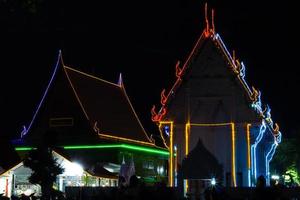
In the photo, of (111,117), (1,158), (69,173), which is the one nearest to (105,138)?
(111,117)

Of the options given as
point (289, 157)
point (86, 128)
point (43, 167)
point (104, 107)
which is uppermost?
point (104, 107)

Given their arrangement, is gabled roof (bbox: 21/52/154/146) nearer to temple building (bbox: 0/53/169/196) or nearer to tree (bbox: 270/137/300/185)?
temple building (bbox: 0/53/169/196)

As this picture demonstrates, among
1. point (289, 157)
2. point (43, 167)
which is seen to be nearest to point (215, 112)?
point (43, 167)

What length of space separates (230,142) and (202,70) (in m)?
4.61

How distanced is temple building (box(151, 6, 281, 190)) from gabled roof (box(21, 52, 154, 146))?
26.8ft

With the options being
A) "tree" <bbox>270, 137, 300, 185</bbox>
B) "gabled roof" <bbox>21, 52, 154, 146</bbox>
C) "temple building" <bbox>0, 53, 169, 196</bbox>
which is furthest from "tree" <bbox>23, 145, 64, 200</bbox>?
"tree" <bbox>270, 137, 300, 185</bbox>

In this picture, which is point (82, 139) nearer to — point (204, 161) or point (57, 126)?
point (57, 126)

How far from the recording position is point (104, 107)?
46500mm

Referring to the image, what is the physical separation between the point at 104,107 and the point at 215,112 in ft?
43.6

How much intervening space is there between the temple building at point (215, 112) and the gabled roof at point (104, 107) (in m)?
8.16

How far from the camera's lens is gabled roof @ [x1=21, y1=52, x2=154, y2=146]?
1702 inches

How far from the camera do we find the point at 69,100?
142 ft

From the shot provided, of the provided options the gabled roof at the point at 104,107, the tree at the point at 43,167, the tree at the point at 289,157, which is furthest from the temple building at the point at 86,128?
the tree at the point at 289,157

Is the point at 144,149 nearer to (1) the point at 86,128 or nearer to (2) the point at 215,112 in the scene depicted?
(1) the point at 86,128
